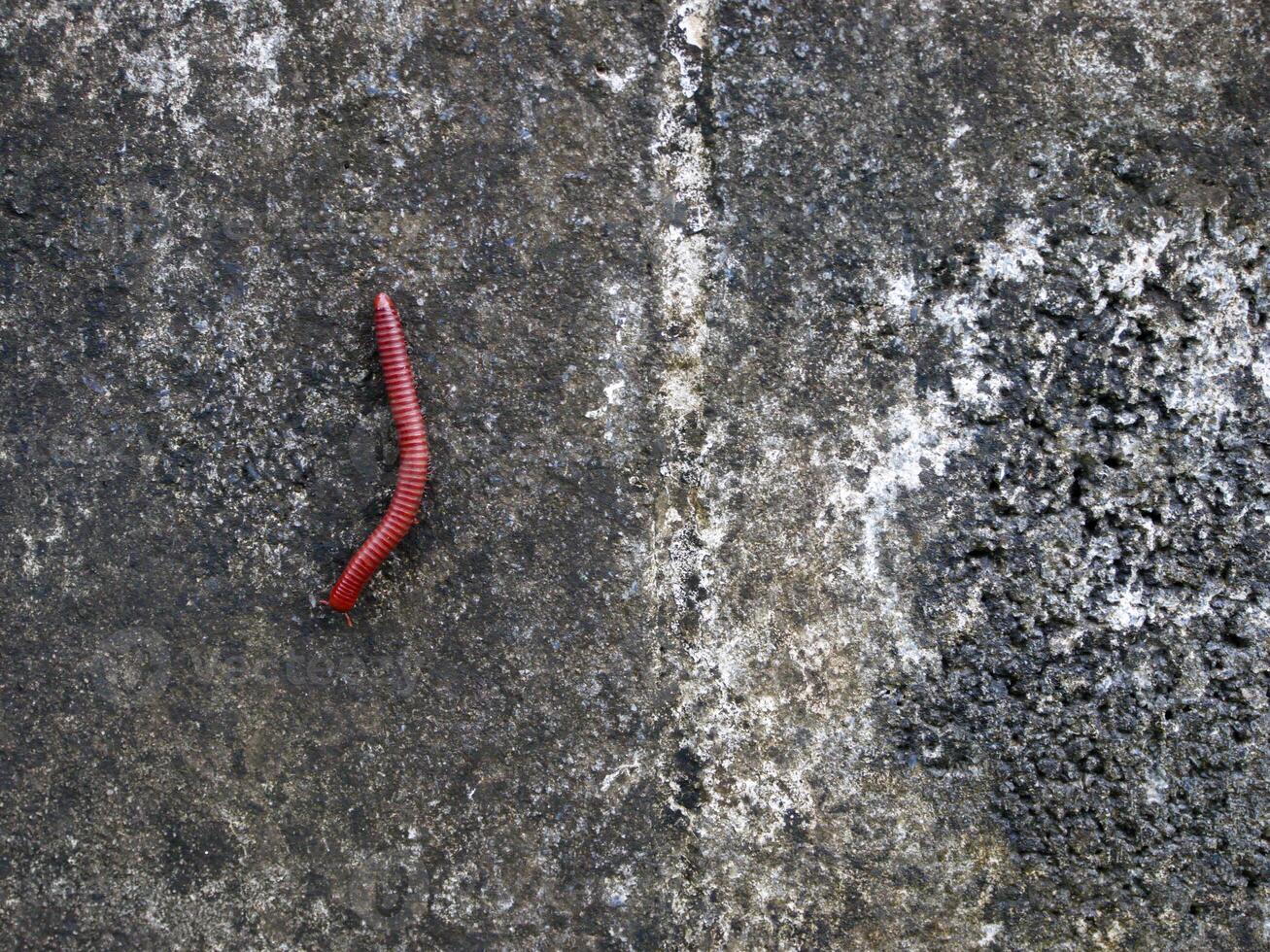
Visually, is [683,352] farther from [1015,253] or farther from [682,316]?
[1015,253]

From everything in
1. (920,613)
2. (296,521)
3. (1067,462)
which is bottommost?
(296,521)

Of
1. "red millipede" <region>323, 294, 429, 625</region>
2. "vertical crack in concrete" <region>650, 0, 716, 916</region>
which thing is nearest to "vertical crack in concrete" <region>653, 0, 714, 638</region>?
"vertical crack in concrete" <region>650, 0, 716, 916</region>

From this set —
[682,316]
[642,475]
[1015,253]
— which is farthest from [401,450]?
[1015,253]

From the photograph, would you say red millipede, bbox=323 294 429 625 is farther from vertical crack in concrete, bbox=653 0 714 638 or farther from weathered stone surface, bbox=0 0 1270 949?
vertical crack in concrete, bbox=653 0 714 638

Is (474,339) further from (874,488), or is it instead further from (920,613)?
(920,613)

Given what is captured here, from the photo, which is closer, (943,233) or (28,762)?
(943,233)

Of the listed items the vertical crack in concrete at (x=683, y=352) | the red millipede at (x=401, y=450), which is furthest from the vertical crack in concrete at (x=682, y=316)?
the red millipede at (x=401, y=450)

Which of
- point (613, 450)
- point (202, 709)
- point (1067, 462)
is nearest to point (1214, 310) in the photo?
point (1067, 462)
